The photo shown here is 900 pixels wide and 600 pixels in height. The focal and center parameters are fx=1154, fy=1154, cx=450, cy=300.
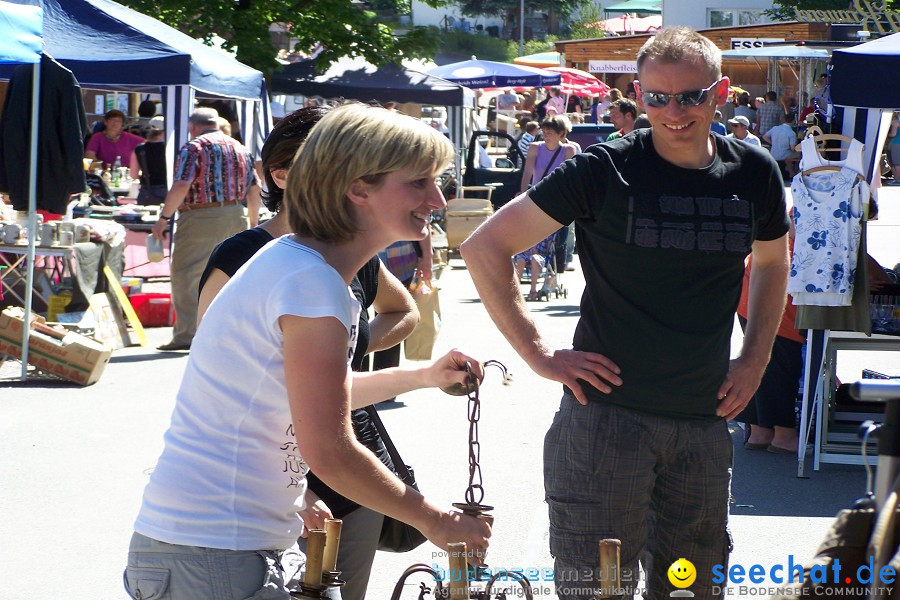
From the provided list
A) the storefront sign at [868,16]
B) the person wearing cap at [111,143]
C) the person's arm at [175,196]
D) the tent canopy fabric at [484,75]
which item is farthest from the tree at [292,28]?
the person's arm at [175,196]

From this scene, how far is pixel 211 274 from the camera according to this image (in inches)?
117

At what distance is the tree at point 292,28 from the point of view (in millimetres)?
18281

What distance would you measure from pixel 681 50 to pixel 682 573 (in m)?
1.40

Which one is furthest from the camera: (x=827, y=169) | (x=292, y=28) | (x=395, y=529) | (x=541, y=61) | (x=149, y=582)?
(x=541, y=61)

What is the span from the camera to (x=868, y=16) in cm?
1762

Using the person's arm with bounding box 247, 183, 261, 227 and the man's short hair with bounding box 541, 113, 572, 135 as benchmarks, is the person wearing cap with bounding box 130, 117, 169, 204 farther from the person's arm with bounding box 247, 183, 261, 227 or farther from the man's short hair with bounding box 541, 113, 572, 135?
the man's short hair with bounding box 541, 113, 572, 135

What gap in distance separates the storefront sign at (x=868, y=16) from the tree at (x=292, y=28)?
693 cm

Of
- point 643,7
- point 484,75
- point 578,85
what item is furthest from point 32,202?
point 643,7

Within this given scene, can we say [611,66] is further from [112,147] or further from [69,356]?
[69,356]

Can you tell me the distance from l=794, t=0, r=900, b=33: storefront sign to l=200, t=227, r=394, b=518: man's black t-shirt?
12.0 metres

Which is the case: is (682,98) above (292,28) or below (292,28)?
below

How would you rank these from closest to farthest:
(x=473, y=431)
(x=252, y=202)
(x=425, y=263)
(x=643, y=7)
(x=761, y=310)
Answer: (x=473, y=431) → (x=761, y=310) → (x=425, y=263) → (x=252, y=202) → (x=643, y=7)

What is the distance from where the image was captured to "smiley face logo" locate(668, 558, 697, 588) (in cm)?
305

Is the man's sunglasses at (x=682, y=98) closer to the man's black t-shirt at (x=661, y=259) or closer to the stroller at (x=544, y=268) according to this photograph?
the man's black t-shirt at (x=661, y=259)
